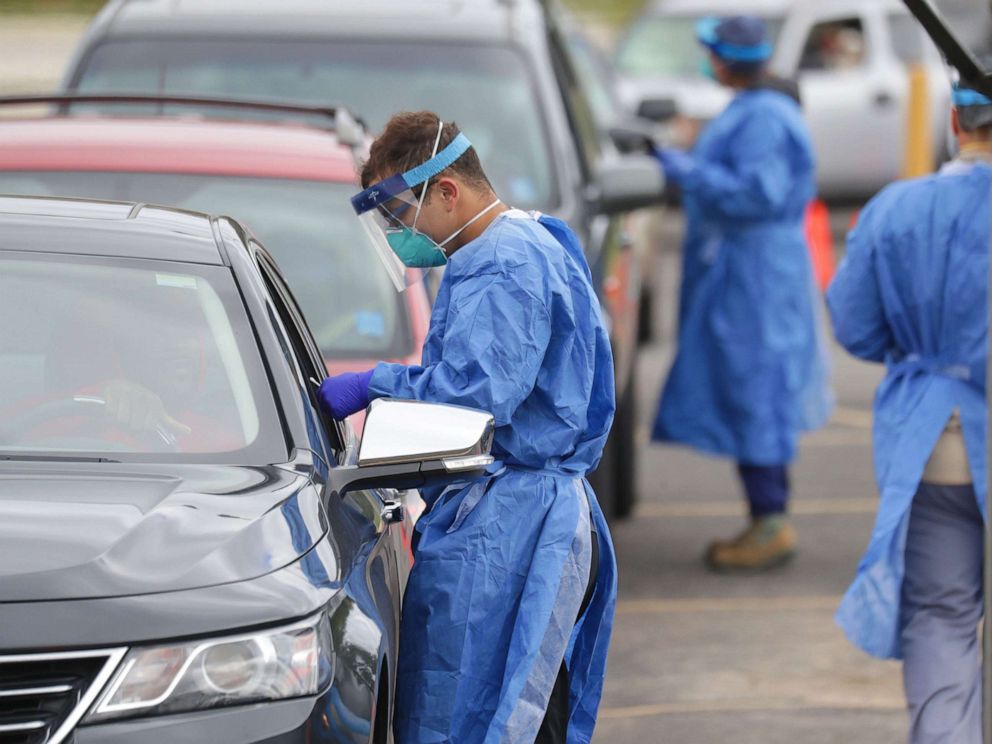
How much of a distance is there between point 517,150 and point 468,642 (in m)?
3.73

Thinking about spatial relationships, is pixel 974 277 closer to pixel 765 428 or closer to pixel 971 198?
pixel 971 198

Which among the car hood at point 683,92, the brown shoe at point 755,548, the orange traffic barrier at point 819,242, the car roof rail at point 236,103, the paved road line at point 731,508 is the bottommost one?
the car hood at point 683,92

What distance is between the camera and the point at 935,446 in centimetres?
461

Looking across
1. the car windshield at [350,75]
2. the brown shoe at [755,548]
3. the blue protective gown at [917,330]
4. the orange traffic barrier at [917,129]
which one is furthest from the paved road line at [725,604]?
the orange traffic barrier at [917,129]

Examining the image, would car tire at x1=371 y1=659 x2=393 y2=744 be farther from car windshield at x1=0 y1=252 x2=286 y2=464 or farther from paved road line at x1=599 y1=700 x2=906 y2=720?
paved road line at x1=599 y1=700 x2=906 y2=720

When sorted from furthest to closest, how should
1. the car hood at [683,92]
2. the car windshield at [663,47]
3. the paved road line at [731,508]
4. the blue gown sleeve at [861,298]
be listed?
the car windshield at [663,47] → the car hood at [683,92] → the paved road line at [731,508] → the blue gown sleeve at [861,298]

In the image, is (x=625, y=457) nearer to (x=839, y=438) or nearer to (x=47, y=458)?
(x=839, y=438)

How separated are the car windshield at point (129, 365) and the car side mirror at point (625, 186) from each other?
3.38 m

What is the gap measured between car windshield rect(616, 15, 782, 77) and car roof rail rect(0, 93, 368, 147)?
1385cm

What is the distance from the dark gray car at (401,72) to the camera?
7.12 metres

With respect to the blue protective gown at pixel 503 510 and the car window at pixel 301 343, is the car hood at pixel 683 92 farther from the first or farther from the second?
the blue protective gown at pixel 503 510

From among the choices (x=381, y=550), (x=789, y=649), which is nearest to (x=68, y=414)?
(x=381, y=550)

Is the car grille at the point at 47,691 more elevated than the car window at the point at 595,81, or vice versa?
the car grille at the point at 47,691

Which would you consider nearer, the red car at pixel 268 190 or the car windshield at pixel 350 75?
the red car at pixel 268 190
